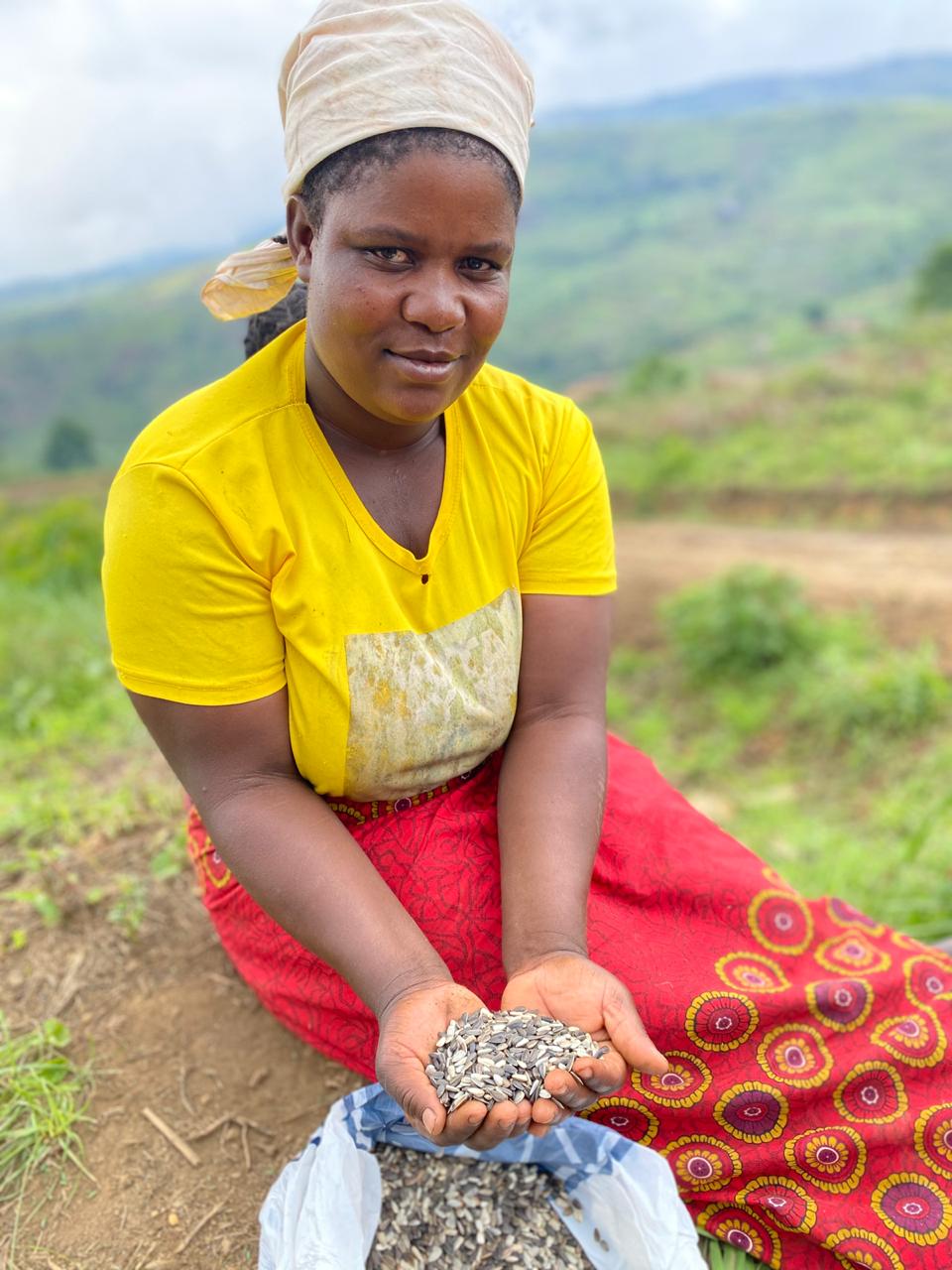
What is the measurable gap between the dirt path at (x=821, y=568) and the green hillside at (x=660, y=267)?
1876 cm

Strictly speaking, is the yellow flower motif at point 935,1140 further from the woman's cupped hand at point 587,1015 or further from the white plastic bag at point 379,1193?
the woman's cupped hand at point 587,1015

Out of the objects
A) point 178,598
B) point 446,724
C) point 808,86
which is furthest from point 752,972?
point 808,86

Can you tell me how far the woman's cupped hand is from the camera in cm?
149

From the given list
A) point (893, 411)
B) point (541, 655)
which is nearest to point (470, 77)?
point (541, 655)

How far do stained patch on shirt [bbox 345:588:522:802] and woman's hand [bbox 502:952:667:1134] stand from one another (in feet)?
1.28

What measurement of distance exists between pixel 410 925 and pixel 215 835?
352mm

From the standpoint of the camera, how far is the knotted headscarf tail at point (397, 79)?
1468 millimetres

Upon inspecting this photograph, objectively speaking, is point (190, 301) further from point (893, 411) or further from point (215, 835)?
point (215, 835)

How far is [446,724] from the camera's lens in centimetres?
182

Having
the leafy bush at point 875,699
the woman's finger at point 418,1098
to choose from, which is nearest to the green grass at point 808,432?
the leafy bush at point 875,699

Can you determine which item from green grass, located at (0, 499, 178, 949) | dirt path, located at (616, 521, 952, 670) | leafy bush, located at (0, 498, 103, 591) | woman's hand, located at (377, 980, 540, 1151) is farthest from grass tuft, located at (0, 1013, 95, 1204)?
dirt path, located at (616, 521, 952, 670)

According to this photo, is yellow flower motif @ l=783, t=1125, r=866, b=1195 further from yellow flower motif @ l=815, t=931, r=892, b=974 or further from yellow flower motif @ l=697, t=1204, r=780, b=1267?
yellow flower motif @ l=815, t=931, r=892, b=974

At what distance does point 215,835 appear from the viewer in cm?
172

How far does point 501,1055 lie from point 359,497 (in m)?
0.89
